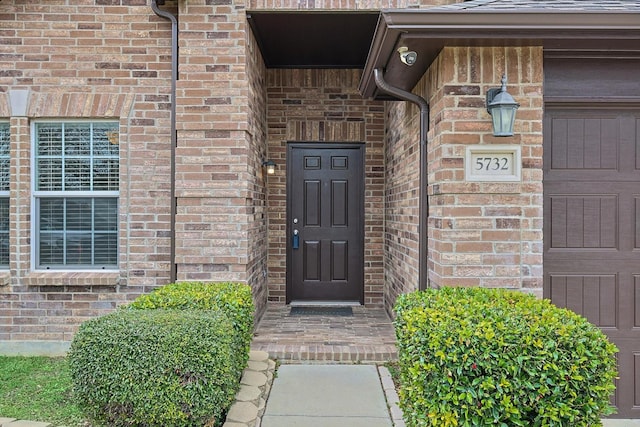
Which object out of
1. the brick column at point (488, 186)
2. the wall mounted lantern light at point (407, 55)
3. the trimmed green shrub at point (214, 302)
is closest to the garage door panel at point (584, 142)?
the brick column at point (488, 186)

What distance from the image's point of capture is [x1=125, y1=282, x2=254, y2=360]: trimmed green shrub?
3.11m

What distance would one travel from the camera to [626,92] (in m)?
3.17

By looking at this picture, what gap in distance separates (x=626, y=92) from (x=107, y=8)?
15.0 ft

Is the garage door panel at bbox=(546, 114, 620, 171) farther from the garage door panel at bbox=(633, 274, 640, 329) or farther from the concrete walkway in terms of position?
the concrete walkway

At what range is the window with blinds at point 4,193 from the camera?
446cm

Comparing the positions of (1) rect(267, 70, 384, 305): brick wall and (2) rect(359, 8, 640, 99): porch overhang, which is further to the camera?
(1) rect(267, 70, 384, 305): brick wall

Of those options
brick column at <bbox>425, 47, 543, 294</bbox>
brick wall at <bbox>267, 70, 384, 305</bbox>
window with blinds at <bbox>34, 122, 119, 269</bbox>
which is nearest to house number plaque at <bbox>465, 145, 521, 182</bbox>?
brick column at <bbox>425, 47, 543, 294</bbox>

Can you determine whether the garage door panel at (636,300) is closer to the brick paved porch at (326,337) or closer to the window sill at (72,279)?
the brick paved porch at (326,337)

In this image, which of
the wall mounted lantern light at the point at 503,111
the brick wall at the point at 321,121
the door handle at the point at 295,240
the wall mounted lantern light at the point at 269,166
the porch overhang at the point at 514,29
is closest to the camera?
the porch overhang at the point at 514,29

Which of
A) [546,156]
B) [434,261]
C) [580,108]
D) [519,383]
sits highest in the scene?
[580,108]

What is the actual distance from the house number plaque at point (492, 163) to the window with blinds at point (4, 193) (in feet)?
14.4

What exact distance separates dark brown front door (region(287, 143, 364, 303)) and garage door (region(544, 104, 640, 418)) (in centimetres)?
285

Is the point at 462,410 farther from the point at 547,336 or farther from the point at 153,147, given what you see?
the point at 153,147

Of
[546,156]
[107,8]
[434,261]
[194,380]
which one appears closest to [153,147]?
[107,8]
